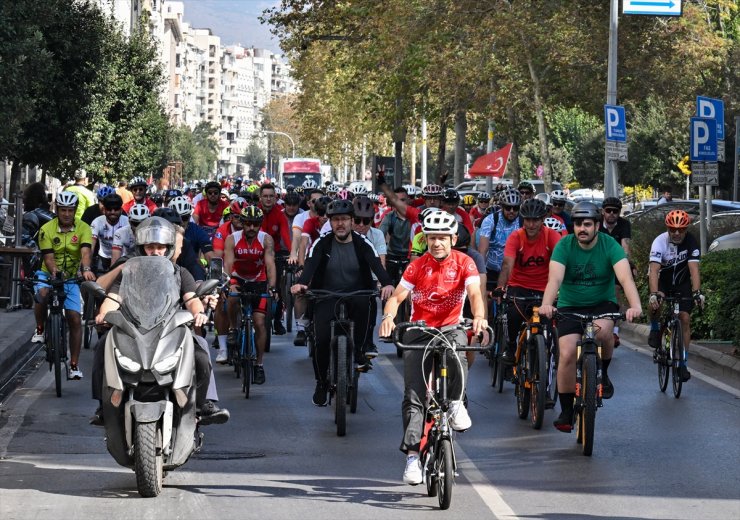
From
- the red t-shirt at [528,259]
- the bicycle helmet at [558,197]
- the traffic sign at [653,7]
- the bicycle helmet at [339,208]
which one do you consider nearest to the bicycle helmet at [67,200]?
the bicycle helmet at [339,208]

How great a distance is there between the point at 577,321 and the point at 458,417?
8.25 ft

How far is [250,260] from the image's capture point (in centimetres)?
1462

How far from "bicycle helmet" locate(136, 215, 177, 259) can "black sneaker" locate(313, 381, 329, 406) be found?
294cm

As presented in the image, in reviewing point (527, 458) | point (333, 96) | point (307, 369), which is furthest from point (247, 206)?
point (333, 96)

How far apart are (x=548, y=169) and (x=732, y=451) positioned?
29869 millimetres

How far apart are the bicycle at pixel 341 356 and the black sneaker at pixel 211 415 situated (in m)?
2.18

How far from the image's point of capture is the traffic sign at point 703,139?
69.5ft

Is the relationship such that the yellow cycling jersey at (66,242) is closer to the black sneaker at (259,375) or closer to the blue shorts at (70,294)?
the blue shorts at (70,294)

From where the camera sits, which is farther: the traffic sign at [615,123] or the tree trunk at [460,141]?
the tree trunk at [460,141]

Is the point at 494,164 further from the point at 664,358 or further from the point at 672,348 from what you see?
the point at 672,348

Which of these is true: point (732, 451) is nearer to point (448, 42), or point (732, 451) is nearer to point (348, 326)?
point (348, 326)

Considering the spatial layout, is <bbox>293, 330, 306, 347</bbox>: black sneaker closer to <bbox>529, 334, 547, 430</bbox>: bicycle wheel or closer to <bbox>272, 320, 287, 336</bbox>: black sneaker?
<bbox>272, 320, 287, 336</bbox>: black sneaker

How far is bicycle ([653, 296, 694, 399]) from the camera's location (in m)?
13.7

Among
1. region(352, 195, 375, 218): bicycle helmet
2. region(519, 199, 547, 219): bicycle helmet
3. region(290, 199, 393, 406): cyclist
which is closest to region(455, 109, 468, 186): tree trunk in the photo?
region(352, 195, 375, 218): bicycle helmet
